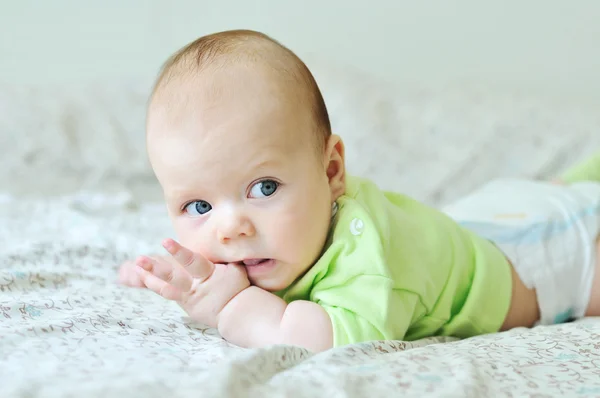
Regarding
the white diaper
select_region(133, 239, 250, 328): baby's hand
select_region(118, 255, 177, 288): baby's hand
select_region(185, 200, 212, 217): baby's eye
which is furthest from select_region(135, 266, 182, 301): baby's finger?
the white diaper

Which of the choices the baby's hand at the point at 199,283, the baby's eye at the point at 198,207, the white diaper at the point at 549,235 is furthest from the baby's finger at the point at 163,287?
the white diaper at the point at 549,235

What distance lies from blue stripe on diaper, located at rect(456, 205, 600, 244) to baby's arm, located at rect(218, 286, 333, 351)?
1.68 ft

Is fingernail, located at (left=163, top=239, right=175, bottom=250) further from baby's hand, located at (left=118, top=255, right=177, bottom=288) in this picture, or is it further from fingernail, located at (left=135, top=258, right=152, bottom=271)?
baby's hand, located at (left=118, top=255, right=177, bottom=288)

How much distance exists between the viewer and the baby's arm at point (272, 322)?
0.95 m

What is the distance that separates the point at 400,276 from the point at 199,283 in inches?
11.0

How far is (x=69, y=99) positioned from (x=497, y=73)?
1474 millimetres

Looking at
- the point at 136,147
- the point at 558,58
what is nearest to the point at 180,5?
the point at 136,147

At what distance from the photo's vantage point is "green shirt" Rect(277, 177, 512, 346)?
0.97 meters

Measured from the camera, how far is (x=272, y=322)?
3.17 ft

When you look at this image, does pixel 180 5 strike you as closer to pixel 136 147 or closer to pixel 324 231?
pixel 136 147

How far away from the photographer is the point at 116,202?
1.88 metres

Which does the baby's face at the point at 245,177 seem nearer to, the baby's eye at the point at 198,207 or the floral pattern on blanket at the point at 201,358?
the baby's eye at the point at 198,207

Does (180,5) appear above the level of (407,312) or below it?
above

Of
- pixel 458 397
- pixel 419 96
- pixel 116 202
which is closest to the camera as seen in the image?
pixel 458 397
